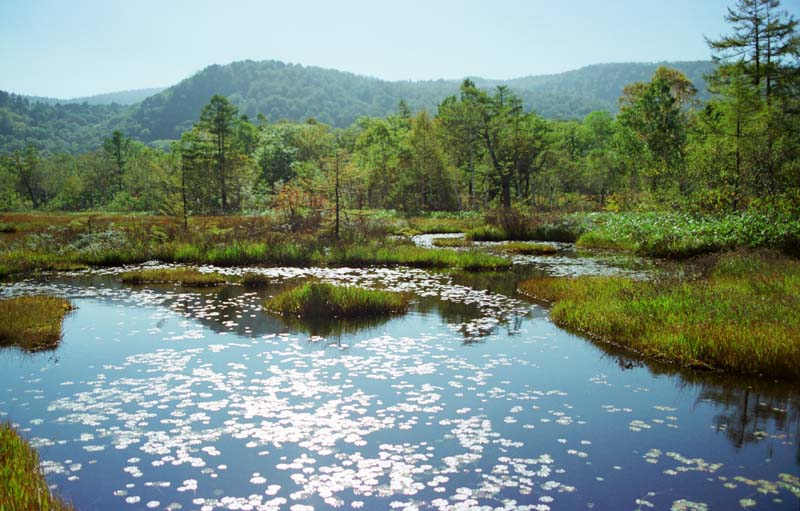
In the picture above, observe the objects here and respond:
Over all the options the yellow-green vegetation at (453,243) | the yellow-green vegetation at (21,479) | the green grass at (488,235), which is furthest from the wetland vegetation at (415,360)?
the green grass at (488,235)

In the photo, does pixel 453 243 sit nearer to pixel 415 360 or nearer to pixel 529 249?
pixel 529 249

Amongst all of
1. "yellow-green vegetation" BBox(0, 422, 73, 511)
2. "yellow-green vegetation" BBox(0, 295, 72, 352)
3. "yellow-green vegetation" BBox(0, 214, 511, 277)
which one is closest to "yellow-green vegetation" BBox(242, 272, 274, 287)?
"yellow-green vegetation" BBox(0, 214, 511, 277)

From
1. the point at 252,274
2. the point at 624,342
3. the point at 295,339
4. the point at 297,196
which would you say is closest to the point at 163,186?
the point at 297,196

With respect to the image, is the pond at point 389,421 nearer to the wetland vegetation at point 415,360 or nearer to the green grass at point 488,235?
the wetland vegetation at point 415,360

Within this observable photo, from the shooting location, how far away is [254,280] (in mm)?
21484

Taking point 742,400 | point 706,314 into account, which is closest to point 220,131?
point 706,314

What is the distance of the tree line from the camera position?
3078 cm

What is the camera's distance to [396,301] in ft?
55.5

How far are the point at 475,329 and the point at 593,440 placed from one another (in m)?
6.77

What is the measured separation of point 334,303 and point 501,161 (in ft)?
160

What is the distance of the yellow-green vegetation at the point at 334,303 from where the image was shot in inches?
650

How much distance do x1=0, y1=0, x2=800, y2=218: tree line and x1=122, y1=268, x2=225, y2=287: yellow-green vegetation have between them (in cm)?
778

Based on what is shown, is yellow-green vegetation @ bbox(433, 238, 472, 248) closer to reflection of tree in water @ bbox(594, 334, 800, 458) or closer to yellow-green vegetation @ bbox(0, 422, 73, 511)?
reflection of tree in water @ bbox(594, 334, 800, 458)

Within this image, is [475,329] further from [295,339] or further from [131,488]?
[131,488]
